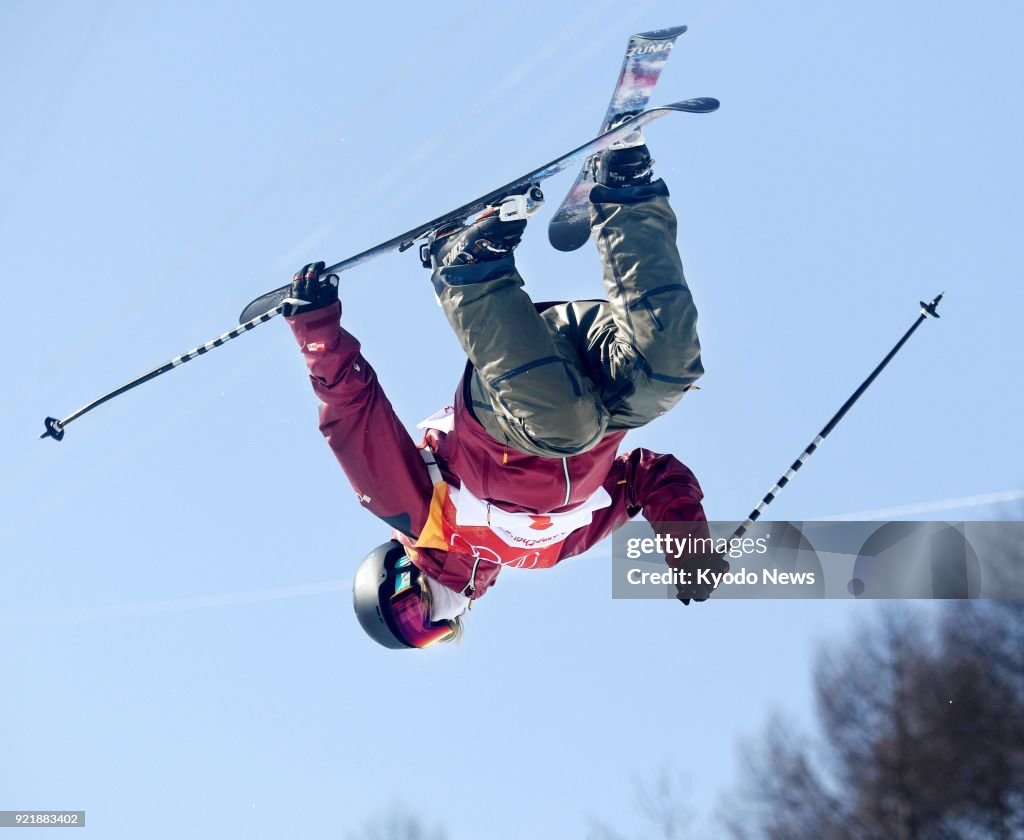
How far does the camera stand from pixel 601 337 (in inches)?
216

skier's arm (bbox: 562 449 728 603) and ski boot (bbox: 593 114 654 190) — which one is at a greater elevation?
ski boot (bbox: 593 114 654 190)

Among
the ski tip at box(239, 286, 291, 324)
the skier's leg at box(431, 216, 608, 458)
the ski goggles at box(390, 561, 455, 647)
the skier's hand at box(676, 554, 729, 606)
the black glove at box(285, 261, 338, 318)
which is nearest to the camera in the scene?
the skier's leg at box(431, 216, 608, 458)

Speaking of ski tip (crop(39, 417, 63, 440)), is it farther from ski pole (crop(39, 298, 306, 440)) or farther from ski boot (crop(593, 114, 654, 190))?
ski boot (crop(593, 114, 654, 190))

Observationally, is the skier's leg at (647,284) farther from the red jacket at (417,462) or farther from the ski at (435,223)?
the red jacket at (417,462)

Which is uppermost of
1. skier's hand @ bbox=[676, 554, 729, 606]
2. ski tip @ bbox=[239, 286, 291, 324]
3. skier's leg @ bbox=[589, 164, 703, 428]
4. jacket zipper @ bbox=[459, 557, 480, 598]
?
ski tip @ bbox=[239, 286, 291, 324]

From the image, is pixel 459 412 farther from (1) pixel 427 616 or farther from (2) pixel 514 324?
(1) pixel 427 616

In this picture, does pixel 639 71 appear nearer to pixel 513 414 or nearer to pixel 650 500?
pixel 513 414

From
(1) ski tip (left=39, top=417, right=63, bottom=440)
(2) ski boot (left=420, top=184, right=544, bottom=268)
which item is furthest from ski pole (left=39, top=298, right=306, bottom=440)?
(2) ski boot (left=420, top=184, right=544, bottom=268)

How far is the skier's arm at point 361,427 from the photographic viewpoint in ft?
18.7

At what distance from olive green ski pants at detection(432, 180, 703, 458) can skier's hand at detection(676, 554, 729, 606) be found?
1.03 meters

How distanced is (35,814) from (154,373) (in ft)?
16.5

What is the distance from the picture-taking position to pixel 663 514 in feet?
21.2

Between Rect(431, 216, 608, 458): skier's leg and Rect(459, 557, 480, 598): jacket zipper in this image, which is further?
Rect(459, 557, 480, 598): jacket zipper

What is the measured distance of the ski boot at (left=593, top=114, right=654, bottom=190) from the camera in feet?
17.0
